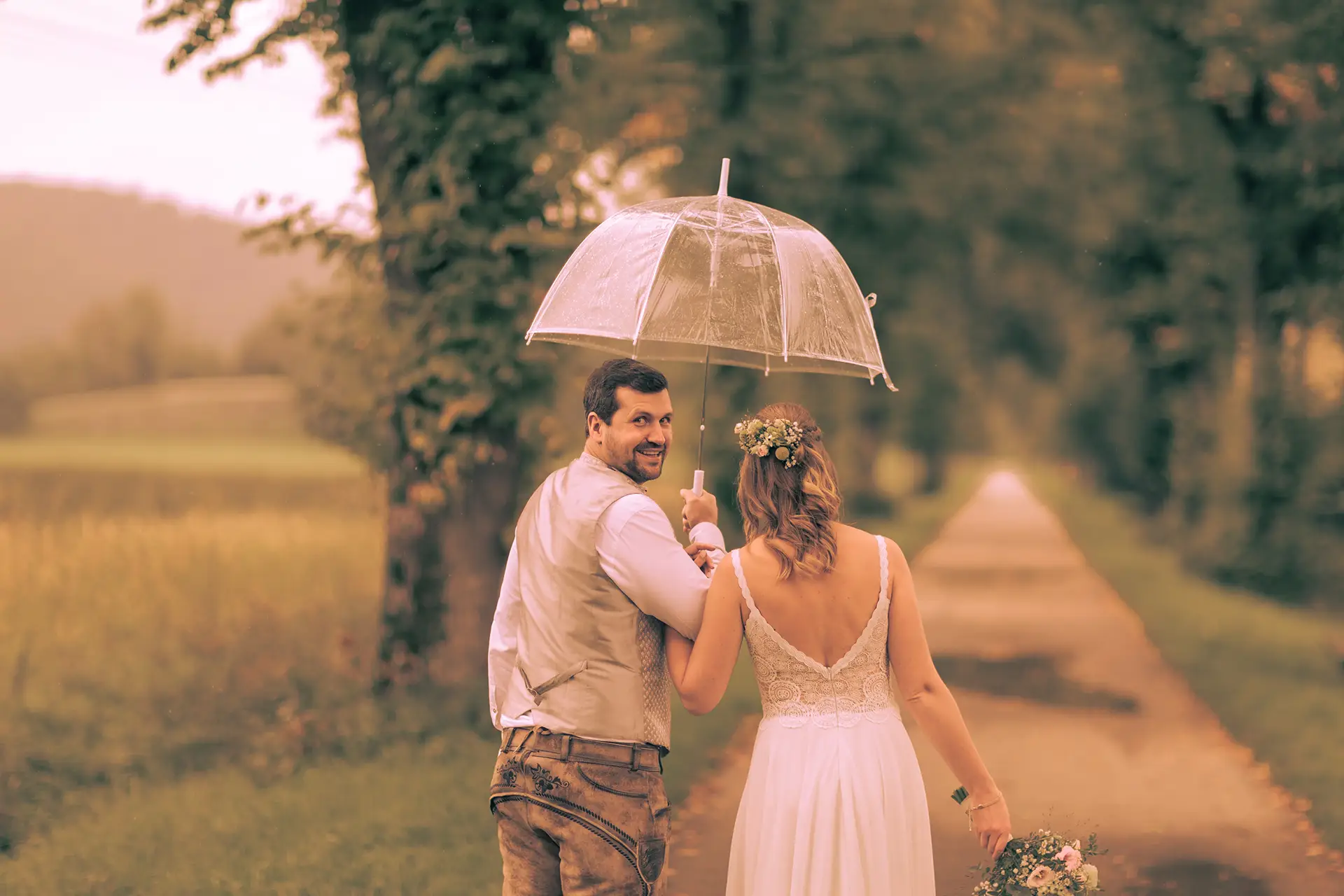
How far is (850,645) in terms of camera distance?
3.85m

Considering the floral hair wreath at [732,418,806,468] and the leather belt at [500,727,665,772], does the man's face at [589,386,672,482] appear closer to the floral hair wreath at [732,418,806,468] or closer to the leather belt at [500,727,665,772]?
the floral hair wreath at [732,418,806,468]

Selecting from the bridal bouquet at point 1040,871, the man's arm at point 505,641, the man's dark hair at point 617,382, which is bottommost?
the bridal bouquet at point 1040,871

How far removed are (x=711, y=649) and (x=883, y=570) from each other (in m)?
0.51

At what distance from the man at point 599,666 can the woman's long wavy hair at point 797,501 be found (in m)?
0.25

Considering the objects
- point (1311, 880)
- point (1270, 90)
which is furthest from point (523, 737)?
point (1270, 90)

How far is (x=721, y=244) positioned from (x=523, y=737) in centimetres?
176

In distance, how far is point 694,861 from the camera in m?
6.62

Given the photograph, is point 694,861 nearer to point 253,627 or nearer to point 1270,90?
point 253,627

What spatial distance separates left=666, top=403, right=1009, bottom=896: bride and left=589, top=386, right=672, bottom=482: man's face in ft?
0.87

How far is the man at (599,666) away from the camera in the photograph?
357 centimetres

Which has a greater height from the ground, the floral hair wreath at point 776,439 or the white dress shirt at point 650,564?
the floral hair wreath at point 776,439

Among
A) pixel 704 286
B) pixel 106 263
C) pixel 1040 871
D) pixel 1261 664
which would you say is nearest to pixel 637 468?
pixel 704 286

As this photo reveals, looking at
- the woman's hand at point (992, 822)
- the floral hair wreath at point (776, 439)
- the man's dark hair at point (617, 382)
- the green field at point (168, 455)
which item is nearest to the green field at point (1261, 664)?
the woman's hand at point (992, 822)

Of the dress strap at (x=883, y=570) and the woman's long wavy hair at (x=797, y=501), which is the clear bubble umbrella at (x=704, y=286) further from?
the dress strap at (x=883, y=570)
